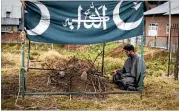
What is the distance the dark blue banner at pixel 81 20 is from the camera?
25.9 ft

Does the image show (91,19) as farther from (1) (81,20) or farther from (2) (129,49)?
(2) (129,49)

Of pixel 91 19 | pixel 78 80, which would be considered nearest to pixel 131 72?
pixel 78 80

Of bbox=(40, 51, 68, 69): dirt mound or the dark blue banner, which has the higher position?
the dark blue banner

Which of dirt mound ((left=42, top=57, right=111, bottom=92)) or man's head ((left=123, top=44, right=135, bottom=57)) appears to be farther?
man's head ((left=123, top=44, right=135, bottom=57))

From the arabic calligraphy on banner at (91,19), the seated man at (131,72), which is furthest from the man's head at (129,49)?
the arabic calligraphy on banner at (91,19)

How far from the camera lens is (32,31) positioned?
7.92 m

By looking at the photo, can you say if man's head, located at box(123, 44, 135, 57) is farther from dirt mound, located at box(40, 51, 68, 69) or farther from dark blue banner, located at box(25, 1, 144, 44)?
dirt mound, located at box(40, 51, 68, 69)

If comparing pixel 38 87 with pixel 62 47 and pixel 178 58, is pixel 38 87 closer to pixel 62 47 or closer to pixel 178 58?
pixel 178 58

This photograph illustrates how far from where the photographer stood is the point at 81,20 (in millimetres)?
7996

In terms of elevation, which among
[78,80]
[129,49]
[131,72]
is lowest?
[78,80]

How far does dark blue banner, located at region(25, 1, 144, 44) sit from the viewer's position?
7.89 meters

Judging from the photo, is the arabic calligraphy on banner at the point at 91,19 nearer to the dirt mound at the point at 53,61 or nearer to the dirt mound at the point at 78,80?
the dirt mound at the point at 78,80

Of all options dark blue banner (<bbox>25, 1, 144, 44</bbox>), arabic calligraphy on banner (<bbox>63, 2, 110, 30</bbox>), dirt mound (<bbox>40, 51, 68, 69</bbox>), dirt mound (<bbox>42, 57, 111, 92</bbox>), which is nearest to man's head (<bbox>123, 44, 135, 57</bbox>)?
dark blue banner (<bbox>25, 1, 144, 44</bbox>)

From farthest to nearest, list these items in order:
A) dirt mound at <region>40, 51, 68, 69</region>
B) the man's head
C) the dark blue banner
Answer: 1. dirt mound at <region>40, 51, 68, 69</region>
2. the man's head
3. the dark blue banner
